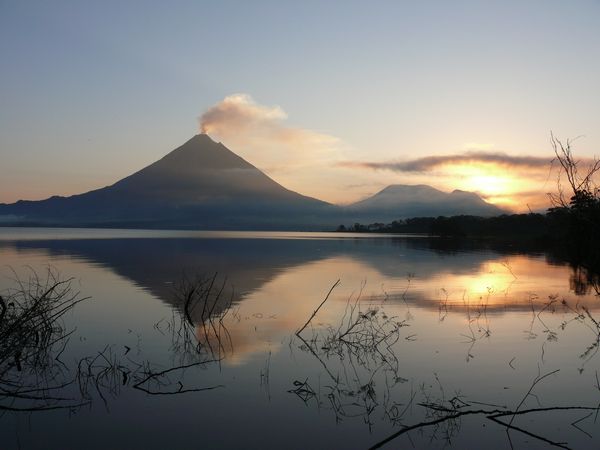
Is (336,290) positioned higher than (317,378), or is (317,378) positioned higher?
(317,378)

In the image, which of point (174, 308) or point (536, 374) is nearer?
point (536, 374)

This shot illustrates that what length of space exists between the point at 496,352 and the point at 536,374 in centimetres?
192

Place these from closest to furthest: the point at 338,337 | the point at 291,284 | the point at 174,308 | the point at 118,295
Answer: the point at 338,337
the point at 174,308
the point at 118,295
the point at 291,284

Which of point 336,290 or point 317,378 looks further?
point 336,290

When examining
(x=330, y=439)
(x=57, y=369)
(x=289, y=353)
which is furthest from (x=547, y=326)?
(x=57, y=369)

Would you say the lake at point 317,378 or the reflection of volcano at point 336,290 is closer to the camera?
the lake at point 317,378

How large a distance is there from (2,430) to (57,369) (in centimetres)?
341

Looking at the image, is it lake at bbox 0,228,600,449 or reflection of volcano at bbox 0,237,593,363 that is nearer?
lake at bbox 0,228,600,449

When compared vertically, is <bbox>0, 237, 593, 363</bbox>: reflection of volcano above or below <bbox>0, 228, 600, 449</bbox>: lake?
below

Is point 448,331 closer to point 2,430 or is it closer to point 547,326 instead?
point 547,326

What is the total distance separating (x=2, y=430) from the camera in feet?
24.7

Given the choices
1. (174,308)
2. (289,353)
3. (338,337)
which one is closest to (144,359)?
(289,353)

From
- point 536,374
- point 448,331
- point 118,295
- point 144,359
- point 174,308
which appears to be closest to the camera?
point 536,374

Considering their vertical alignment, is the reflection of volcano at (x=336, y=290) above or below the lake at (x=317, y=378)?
below
